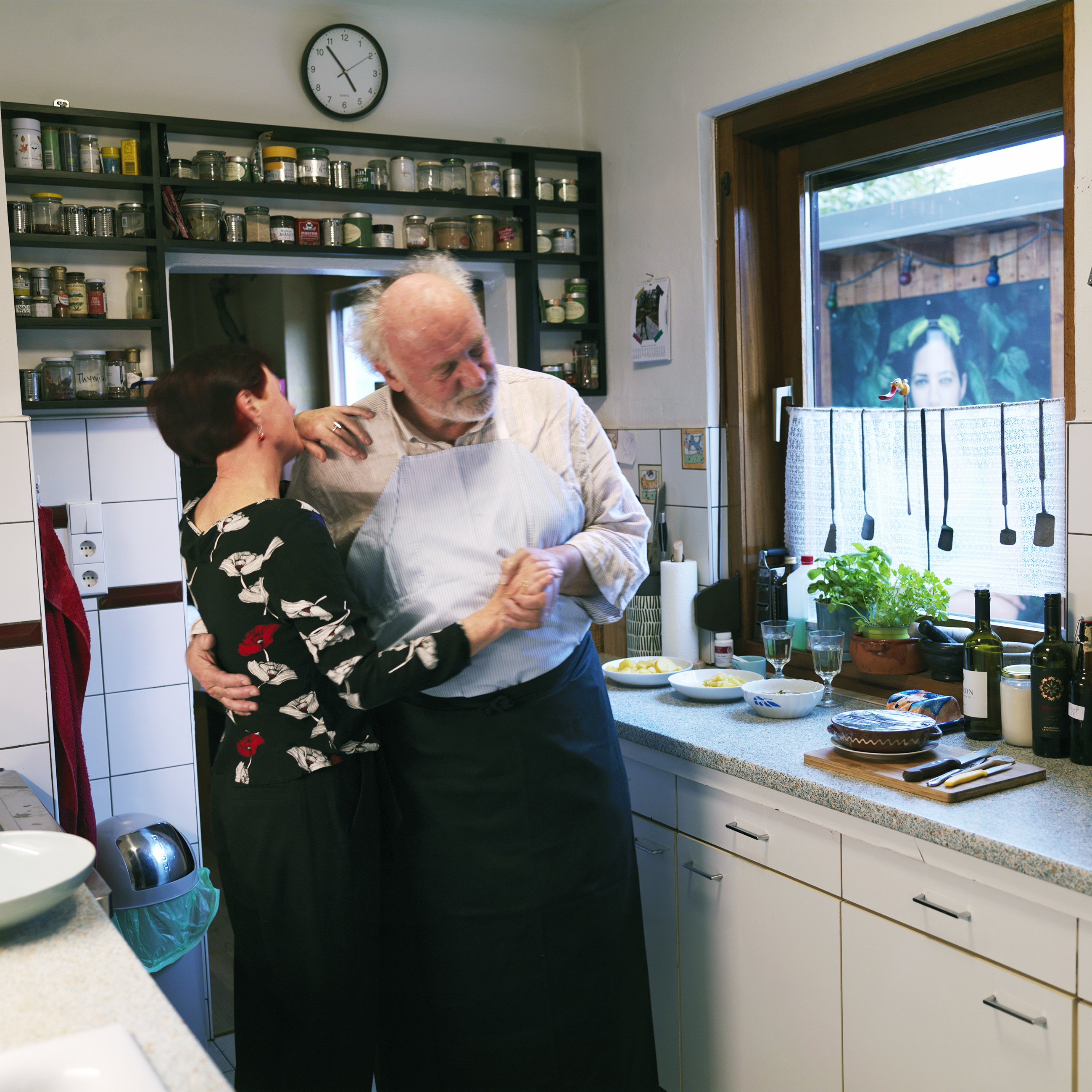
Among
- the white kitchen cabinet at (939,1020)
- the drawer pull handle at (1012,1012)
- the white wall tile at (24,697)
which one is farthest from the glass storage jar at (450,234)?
the drawer pull handle at (1012,1012)

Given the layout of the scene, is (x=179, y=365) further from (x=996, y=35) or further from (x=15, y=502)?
(x=996, y=35)

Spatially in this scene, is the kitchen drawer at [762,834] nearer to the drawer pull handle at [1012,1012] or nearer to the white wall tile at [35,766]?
the drawer pull handle at [1012,1012]

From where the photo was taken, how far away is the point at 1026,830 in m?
1.55

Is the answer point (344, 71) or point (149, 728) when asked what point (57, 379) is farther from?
point (344, 71)

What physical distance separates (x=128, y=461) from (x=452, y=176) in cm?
114

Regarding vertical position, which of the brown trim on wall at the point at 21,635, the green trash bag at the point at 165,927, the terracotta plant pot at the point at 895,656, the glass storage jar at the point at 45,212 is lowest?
the green trash bag at the point at 165,927

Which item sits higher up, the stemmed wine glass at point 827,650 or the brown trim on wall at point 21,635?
the brown trim on wall at point 21,635

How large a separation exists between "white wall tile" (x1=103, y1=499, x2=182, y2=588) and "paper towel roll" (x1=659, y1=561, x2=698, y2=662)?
1244 millimetres

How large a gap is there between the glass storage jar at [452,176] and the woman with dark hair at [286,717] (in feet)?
4.54

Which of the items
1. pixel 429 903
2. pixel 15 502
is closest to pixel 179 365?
pixel 15 502

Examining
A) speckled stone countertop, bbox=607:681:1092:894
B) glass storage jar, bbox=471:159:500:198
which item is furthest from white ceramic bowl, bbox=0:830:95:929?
glass storage jar, bbox=471:159:500:198

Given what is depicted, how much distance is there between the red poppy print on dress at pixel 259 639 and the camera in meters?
1.55

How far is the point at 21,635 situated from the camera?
2172 mm

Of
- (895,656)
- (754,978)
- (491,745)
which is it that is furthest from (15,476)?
(895,656)
